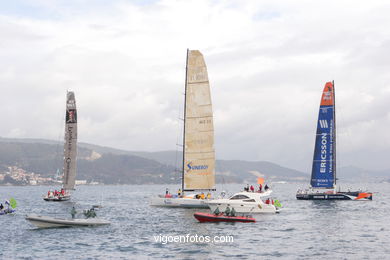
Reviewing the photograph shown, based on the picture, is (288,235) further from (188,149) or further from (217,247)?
(188,149)

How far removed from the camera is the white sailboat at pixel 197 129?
2768 inches

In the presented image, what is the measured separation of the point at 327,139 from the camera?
9488cm

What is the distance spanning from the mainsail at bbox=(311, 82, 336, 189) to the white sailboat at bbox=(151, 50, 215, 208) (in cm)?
3216

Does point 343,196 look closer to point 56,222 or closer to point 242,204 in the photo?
point 242,204

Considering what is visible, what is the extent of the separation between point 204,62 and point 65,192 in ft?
147

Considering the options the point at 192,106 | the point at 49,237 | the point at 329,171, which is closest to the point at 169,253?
the point at 49,237

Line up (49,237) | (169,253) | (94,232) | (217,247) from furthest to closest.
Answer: (94,232), (49,237), (217,247), (169,253)

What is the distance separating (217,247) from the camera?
4112 cm

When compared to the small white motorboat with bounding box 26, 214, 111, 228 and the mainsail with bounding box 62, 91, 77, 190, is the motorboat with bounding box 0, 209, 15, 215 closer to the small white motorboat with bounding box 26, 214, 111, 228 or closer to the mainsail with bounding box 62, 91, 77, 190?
the small white motorboat with bounding box 26, 214, 111, 228

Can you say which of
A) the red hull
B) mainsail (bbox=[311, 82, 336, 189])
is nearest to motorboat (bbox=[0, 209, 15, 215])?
the red hull

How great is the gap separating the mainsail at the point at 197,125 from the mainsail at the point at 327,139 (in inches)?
1273

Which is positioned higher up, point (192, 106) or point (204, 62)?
point (204, 62)

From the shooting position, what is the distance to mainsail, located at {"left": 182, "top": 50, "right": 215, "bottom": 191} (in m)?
70.3

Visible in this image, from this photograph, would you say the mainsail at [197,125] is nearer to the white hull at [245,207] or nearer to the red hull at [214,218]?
the white hull at [245,207]
